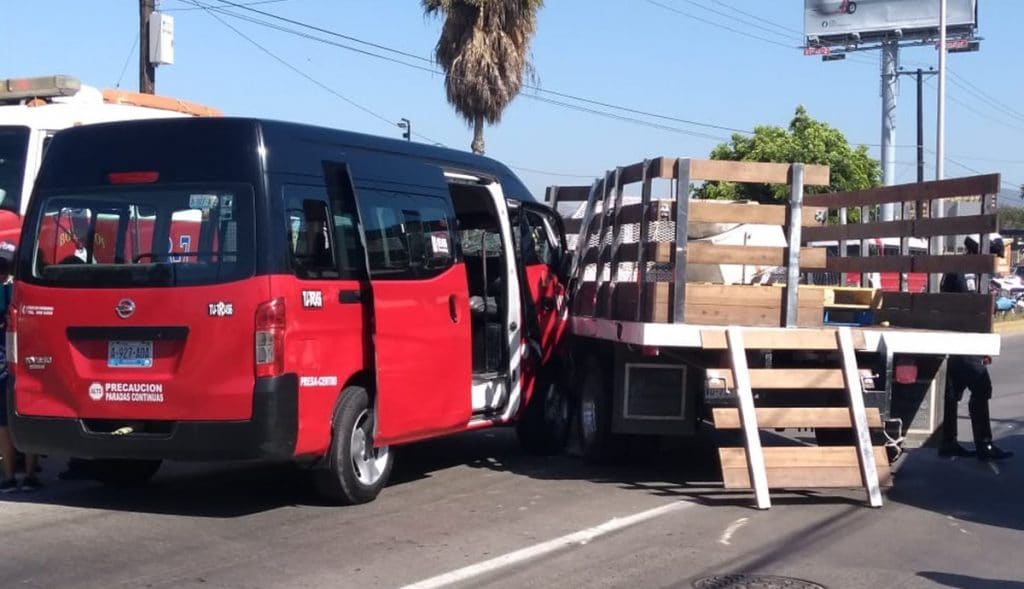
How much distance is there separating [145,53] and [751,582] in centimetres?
1606

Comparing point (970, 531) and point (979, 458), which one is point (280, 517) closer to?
point (970, 531)

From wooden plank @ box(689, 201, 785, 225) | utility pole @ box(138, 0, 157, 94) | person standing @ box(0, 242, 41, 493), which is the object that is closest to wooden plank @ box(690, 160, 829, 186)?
wooden plank @ box(689, 201, 785, 225)

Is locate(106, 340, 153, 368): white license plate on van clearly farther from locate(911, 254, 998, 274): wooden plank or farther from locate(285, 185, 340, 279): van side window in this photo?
locate(911, 254, 998, 274): wooden plank

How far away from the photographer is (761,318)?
960 cm

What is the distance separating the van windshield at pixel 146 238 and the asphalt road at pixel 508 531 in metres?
1.62

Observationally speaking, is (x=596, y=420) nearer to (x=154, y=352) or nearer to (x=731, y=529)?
(x=731, y=529)

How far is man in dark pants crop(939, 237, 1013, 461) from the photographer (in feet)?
36.4

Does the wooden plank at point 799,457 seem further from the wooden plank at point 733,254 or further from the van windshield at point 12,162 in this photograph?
the van windshield at point 12,162

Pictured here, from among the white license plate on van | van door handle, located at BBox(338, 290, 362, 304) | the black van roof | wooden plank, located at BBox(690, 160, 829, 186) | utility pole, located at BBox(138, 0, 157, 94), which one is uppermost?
utility pole, located at BBox(138, 0, 157, 94)

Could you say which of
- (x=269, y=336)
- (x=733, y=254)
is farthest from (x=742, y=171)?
(x=269, y=336)

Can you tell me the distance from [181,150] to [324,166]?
94 centimetres

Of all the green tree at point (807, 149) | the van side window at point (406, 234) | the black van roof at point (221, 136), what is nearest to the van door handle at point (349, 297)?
the van side window at point (406, 234)

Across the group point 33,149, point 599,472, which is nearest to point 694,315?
point 599,472

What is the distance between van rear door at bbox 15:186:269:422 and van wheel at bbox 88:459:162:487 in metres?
1.01
